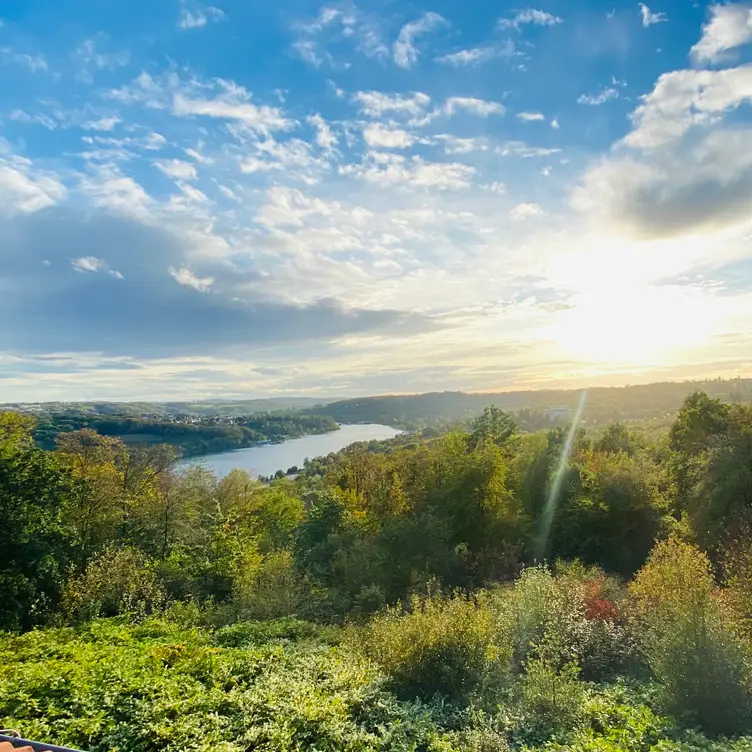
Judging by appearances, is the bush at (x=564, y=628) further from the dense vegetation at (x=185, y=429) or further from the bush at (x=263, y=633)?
the dense vegetation at (x=185, y=429)

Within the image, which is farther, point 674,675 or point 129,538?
point 129,538

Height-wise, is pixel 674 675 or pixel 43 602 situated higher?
pixel 674 675

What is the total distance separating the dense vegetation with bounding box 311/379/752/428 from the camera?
340 feet

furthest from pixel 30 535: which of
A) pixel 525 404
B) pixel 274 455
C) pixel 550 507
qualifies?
pixel 525 404

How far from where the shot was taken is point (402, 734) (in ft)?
23.5

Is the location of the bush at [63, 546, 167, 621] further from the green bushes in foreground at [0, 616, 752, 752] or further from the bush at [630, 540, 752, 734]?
the bush at [630, 540, 752, 734]

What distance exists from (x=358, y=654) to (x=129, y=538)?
1868 cm

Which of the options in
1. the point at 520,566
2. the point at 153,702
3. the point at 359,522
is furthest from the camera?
the point at 359,522

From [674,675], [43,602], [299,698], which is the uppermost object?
[299,698]

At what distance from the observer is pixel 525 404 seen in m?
135

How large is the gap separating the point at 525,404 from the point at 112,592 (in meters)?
131

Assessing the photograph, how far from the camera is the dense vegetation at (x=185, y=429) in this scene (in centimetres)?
5791

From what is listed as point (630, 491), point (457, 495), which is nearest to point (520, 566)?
point (457, 495)

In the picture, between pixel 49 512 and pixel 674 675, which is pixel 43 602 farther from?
pixel 674 675
